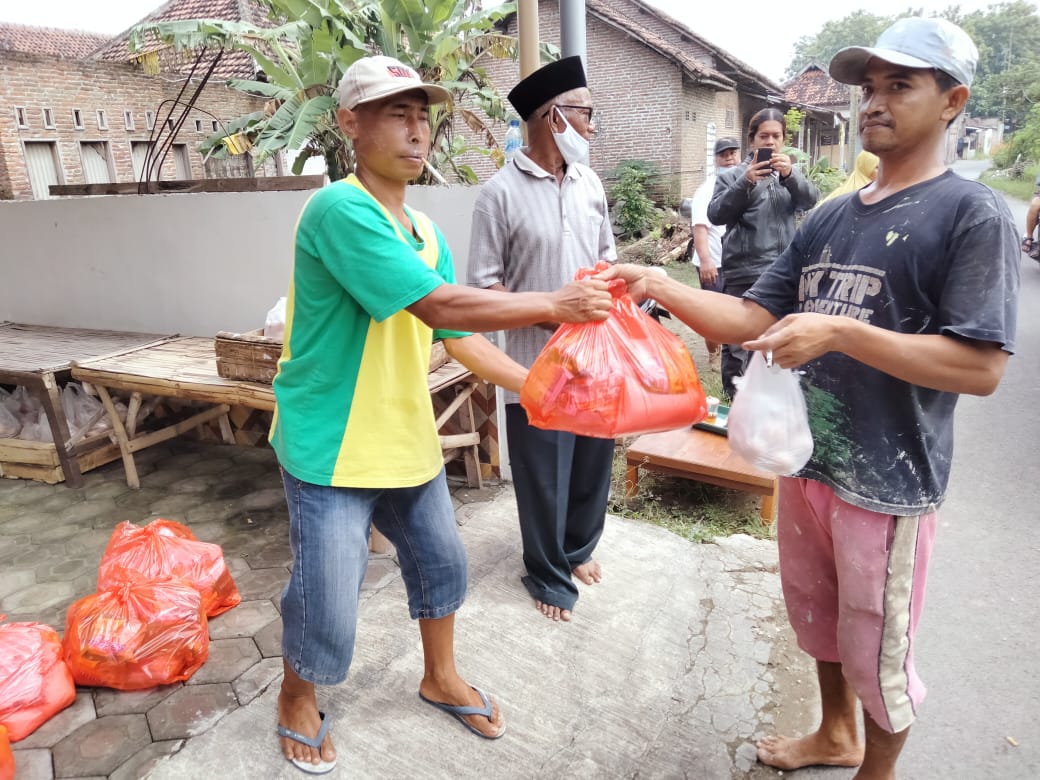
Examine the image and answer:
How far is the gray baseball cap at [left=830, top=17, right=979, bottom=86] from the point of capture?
145cm

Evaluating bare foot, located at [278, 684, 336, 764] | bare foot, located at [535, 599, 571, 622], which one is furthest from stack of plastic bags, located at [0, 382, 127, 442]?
bare foot, located at [535, 599, 571, 622]

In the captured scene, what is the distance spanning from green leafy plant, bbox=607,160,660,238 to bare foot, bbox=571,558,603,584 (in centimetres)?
1250

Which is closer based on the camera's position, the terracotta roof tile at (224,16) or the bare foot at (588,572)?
the bare foot at (588,572)

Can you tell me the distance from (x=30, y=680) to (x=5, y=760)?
347 mm

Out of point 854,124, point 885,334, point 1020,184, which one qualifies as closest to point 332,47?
point 885,334

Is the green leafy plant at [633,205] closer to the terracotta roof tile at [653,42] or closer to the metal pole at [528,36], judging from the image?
the terracotta roof tile at [653,42]

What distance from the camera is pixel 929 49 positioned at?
4.75 feet

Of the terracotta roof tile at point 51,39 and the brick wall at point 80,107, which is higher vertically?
the terracotta roof tile at point 51,39

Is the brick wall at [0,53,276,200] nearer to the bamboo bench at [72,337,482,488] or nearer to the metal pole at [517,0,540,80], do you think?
the bamboo bench at [72,337,482,488]

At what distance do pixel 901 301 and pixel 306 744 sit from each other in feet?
6.61

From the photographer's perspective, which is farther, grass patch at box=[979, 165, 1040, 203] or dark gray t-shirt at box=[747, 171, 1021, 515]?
grass patch at box=[979, 165, 1040, 203]

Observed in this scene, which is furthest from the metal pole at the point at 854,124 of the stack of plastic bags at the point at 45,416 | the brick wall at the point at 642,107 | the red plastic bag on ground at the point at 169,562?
the stack of plastic bags at the point at 45,416

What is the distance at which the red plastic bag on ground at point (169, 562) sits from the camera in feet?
9.34

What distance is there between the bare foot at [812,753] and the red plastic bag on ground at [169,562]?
2151 millimetres
